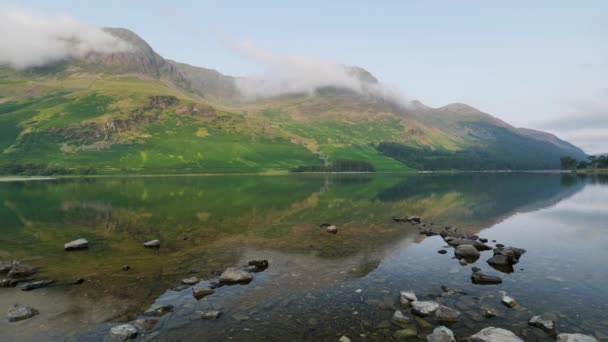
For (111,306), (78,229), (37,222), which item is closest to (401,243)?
(111,306)

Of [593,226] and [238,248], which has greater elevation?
[593,226]

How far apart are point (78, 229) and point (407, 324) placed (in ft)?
175

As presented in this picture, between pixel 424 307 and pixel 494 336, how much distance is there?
4.74 metres

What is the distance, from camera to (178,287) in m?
26.6

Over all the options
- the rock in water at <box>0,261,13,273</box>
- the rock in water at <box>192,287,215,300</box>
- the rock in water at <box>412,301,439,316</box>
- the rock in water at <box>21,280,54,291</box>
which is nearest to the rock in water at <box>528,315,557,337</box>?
the rock in water at <box>412,301,439,316</box>

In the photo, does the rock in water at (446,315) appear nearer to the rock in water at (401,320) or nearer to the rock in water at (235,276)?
the rock in water at (401,320)

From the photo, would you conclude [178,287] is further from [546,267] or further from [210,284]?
[546,267]

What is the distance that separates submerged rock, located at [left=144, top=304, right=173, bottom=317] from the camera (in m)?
21.6

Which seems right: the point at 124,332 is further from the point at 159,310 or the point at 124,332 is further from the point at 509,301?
the point at 509,301

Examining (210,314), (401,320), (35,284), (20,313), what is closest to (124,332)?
(210,314)

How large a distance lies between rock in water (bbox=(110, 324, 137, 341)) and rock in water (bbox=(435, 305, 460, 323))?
61.1 ft

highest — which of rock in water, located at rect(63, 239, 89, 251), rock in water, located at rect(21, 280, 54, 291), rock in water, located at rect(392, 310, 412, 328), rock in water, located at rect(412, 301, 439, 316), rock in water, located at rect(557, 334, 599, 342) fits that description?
rock in water, located at rect(557, 334, 599, 342)

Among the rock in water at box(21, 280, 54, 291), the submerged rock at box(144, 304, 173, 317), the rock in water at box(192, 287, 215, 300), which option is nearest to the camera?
the submerged rock at box(144, 304, 173, 317)

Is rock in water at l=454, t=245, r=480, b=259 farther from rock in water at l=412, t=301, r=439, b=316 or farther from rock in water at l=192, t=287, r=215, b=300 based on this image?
rock in water at l=192, t=287, r=215, b=300
